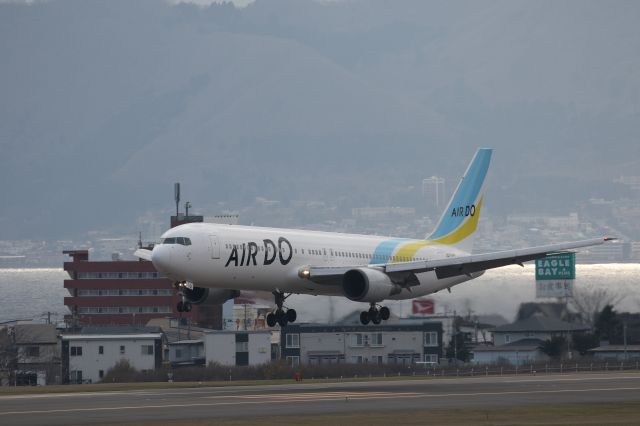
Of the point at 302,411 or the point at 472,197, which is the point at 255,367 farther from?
the point at 302,411

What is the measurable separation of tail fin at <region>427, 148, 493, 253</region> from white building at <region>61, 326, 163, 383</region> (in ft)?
162

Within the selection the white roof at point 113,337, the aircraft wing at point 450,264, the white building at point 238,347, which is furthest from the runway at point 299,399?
the white building at point 238,347

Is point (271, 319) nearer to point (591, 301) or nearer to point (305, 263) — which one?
point (305, 263)

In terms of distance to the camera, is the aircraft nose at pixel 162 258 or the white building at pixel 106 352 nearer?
the aircraft nose at pixel 162 258

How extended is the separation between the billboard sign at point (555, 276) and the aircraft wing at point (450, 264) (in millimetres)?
55415

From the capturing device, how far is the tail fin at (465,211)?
306 ft

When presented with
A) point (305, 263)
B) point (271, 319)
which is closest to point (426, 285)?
point (305, 263)

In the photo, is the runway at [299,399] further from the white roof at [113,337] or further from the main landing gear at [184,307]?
the white roof at [113,337]

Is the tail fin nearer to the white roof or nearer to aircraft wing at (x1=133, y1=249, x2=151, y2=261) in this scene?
aircraft wing at (x1=133, y1=249, x2=151, y2=261)

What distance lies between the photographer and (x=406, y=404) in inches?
2571

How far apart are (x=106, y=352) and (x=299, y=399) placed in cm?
7054

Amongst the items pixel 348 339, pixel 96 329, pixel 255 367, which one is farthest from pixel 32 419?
pixel 96 329

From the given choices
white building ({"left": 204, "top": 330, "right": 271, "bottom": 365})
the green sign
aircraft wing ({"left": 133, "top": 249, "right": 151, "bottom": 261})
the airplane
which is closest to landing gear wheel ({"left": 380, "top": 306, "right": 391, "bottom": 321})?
the airplane

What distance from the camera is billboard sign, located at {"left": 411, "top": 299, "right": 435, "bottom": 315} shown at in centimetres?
13912
